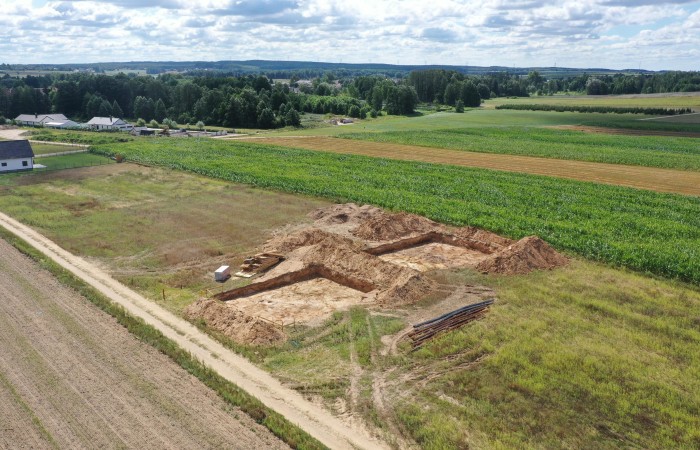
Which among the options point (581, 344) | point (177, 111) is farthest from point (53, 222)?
point (177, 111)

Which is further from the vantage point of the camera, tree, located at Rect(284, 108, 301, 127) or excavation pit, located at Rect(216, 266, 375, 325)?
tree, located at Rect(284, 108, 301, 127)

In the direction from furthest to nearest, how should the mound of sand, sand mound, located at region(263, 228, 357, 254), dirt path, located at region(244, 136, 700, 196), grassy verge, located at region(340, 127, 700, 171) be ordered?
grassy verge, located at region(340, 127, 700, 171)
dirt path, located at region(244, 136, 700, 196)
sand mound, located at region(263, 228, 357, 254)
the mound of sand

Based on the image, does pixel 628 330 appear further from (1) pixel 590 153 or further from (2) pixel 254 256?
(1) pixel 590 153

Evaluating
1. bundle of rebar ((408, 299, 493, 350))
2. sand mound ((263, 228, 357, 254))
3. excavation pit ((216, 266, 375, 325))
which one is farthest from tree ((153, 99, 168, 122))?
bundle of rebar ((408, 299, 493, 350))

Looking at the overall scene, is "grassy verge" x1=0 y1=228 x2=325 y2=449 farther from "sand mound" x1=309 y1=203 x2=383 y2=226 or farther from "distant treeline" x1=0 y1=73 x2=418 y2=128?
"distant treeline" x1=0 y1=73 x2=418 y2=128

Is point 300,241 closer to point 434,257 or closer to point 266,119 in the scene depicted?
point 434,257

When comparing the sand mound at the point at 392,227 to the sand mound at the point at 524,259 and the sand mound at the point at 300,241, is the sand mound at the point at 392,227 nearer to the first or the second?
the sand mound at the point at 300,241

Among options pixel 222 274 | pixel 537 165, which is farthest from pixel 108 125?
pixel 222 274
